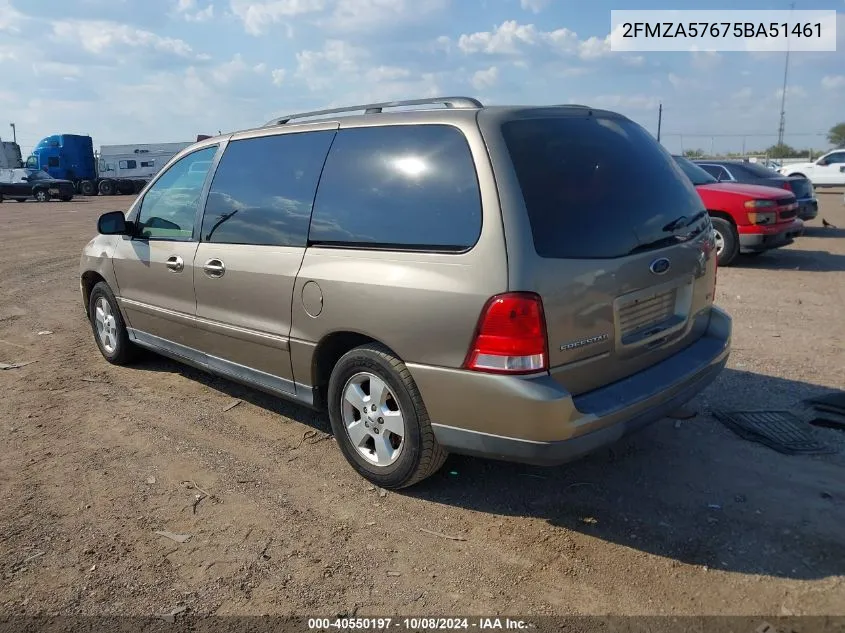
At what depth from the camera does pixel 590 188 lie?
10.6ft

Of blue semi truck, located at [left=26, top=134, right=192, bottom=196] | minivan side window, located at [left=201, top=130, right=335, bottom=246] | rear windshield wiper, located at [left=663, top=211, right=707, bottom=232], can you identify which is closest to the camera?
rear windshield wiper, located at [left=663, top=211, right=707, bottom=232]

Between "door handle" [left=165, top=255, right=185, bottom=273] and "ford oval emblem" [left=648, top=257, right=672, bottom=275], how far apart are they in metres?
3.07

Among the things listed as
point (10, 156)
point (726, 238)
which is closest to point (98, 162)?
point (10, 156)

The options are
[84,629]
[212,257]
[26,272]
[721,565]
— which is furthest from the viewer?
[26,272]

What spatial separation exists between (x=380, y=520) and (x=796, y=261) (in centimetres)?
986

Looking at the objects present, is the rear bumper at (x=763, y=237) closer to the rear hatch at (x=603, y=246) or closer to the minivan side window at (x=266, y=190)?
the rear hatch at (x=603, y=246)

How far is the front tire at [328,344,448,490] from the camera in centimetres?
334

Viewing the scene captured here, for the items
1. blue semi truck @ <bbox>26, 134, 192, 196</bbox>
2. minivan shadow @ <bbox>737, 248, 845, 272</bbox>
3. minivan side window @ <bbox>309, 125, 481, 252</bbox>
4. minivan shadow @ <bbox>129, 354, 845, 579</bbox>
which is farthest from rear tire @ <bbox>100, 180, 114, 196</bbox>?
minivan shadow @ <bbox>129, 354, 845, 579</bbox>

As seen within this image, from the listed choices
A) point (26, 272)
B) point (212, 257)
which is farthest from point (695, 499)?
point (26, 272)

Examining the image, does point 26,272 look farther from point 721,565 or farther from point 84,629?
point 721,565

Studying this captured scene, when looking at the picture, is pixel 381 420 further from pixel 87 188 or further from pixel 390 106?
pixel 87 188

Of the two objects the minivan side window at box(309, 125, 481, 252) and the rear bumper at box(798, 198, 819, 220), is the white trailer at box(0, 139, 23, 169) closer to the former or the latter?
the rear bumper at box(798, 198, 819, 220)

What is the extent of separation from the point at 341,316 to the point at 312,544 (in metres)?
1.12

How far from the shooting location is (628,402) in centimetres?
315
